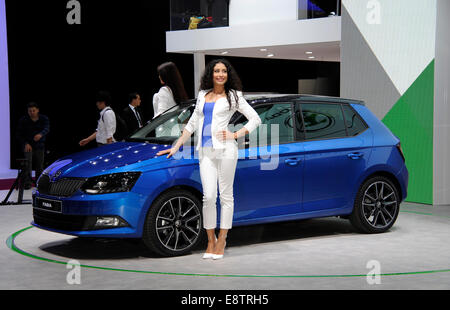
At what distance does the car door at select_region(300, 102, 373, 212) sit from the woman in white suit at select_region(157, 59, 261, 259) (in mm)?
1006

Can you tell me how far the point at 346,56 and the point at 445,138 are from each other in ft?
6.68

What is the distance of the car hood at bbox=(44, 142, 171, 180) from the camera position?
6238mm

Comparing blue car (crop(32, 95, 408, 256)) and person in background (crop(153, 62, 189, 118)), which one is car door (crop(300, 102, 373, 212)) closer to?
blue car (crop(32, 95, 408, 256))

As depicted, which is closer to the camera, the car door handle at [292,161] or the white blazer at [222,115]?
the white blazer at [222,115]

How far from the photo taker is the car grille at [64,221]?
6125 mm

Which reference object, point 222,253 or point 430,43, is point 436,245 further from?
point 430,43

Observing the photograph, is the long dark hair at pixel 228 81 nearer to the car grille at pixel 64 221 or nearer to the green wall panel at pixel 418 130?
the car grille at pixel 64 221

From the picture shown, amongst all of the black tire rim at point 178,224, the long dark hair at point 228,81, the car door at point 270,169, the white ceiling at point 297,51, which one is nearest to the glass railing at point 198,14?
the white ceiling at point 297,51

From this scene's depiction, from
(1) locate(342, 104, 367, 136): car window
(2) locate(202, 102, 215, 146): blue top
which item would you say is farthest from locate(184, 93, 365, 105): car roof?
(2) locate(202, 102, 215, 146): blue top

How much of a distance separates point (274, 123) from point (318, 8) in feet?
21.6

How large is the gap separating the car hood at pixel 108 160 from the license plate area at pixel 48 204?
0.22 meters

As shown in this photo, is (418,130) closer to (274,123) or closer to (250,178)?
(274,123)

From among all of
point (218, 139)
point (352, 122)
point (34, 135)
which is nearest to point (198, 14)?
point (34, 135)
